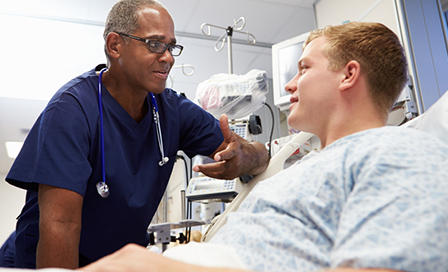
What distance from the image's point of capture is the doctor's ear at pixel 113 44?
147 cm

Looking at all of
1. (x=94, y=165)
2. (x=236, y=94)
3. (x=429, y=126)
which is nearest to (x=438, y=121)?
(x=429, y=126)

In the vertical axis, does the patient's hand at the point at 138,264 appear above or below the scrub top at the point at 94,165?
below

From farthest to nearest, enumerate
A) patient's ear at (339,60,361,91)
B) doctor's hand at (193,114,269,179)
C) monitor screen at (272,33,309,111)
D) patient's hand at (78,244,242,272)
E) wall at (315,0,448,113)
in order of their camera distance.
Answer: monitor screen at (272,33,309,111), wall at (315,0,448,113), doctor's hand at (193,114,269,179), patient's ear at (339,60,361,91), patient's hand at (78,244,242,272)

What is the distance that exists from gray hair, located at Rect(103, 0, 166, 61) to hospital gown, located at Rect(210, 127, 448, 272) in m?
0.93

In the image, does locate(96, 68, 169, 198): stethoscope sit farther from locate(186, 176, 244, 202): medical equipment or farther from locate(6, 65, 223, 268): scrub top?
locate(186, 176, 244, 202): medical equipment

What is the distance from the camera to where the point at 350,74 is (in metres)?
0.97

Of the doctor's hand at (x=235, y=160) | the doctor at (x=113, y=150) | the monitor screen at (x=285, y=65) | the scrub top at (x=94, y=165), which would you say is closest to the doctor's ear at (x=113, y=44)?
the doctor at (x=113, y=150)

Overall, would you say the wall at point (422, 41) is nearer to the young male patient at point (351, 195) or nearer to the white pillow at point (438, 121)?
Answer: the white pillow at point (438, 121)

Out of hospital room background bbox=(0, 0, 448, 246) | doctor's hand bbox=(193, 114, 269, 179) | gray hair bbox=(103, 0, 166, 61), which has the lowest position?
doctor's hand bbox=(193, 114, 269, 179)

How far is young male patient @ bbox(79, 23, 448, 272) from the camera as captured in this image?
→ 56 cm

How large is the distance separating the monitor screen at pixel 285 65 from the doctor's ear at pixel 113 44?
1.26 metres

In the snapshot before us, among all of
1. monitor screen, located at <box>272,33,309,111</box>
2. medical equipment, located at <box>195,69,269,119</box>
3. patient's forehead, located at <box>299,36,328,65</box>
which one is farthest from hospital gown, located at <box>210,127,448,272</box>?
monitor screen, located at <box>272,33,309,111</box>

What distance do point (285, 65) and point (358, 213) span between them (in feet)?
6.75

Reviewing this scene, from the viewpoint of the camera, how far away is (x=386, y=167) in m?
0.64
